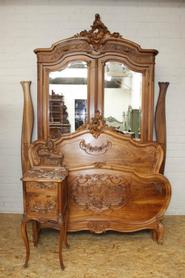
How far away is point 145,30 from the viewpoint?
346 cm

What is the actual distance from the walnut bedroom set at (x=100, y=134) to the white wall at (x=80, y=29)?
0.35 metres

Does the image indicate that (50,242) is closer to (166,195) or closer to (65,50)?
(166,195)

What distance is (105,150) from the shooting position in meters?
2.95

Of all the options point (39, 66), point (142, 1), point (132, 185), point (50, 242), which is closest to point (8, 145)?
point (39, 66)

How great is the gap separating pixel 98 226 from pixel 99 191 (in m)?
0.34

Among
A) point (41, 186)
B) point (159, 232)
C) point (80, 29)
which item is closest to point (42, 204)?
point (41, 186)

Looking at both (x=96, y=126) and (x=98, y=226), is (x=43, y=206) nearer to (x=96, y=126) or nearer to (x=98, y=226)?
(x=98, y=226)

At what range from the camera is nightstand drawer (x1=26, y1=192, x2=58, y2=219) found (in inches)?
91.6

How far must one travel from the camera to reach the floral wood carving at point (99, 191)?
109 inches

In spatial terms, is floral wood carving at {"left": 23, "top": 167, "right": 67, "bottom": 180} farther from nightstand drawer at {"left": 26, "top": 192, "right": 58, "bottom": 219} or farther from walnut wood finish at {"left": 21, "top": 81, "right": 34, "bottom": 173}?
walnut wood finish at {"left": 21, "top": 81, "right": 34, "bottom": 173}

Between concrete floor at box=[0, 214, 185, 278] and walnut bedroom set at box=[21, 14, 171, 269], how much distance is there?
0.13 metres

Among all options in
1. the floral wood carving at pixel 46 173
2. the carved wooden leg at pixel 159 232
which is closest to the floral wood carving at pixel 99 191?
the floral wood carving at pixel 46 173

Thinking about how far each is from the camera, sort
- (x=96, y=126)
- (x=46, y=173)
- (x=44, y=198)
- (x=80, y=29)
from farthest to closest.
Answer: (x=80, y=29) → (x=96, y=126) → (x=46, y=173) → (x=44, y=198)

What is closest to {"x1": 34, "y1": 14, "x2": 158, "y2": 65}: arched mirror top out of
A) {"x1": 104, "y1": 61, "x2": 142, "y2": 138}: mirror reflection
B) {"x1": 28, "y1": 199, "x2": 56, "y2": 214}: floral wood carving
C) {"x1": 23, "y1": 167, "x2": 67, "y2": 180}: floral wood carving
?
{"x1": 104, "y1": 61, "x2": 142, "y2": 138}: mirror reflection
